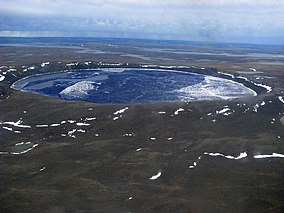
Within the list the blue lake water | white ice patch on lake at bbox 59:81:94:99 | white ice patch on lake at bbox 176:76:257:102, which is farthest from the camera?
white ice patch on lake at bbox 176:76:257:102

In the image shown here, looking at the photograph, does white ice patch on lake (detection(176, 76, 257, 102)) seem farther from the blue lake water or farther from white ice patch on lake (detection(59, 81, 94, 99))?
white ice patch on lake (detection(59, 81, 94, 99))

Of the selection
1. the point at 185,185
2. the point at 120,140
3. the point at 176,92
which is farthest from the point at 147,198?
the point at 176,92

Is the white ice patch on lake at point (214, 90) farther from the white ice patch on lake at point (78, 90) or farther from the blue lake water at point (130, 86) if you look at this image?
the white ice patch on lake at point (78, 90)

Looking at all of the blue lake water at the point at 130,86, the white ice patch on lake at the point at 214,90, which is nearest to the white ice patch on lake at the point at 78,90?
the blue lake water at the point at 130,86

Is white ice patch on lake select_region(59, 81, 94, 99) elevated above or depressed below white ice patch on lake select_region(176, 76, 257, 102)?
below

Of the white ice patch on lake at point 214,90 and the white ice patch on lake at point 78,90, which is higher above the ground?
the white ice patch on lake at point 214,90

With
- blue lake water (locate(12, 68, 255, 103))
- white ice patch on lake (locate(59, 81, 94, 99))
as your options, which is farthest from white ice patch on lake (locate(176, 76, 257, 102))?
white ice patch on lake (locate(59, 81, 94, 99))

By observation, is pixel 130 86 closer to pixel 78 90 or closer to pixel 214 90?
pixel 78 90
